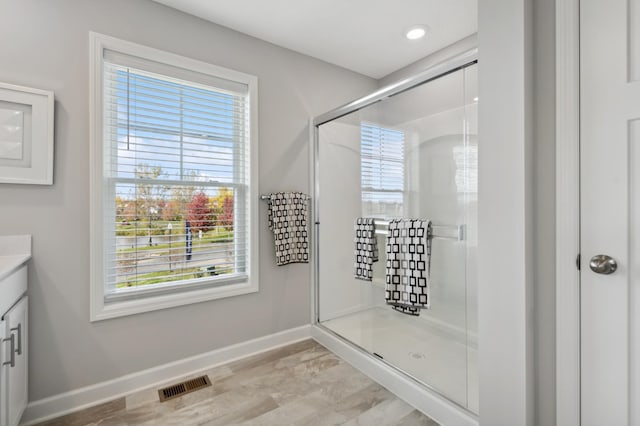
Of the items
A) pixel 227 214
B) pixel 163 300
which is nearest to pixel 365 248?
pixel 227 214

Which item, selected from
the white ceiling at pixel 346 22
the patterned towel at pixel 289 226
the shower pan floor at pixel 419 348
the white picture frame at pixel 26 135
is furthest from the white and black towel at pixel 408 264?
the white picture frame at pixel 26 135

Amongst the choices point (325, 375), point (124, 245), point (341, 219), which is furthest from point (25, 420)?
point (341, 219)

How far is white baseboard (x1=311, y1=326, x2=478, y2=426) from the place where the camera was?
1560 millimetres

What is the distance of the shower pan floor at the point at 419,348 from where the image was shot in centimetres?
171

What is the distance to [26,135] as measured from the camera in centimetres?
162

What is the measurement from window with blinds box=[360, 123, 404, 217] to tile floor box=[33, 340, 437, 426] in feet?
3.82

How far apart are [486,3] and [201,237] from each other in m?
2.10

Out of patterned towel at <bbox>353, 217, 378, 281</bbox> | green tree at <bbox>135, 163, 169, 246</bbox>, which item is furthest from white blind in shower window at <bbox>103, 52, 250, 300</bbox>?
patterned towel at <bbox>353, 217, 378, 281</bbox>

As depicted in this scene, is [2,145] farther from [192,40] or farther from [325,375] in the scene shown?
[325,375]

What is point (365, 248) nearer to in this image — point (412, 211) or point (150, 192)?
point (412, 211)

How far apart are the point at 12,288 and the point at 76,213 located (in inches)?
20.2
